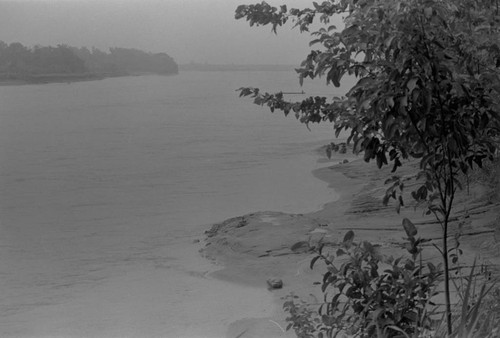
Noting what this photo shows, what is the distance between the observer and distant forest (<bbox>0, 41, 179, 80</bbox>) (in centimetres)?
989

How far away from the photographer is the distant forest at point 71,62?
9894 mm

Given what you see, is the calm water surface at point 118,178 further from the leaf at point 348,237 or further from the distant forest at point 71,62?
the leaf at point 348,237

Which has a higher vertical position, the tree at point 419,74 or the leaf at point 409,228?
the tree at point 419,74

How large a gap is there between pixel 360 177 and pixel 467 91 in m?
8.13

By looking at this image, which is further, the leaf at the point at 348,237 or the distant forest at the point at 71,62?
the distant forest at the point at 71,62

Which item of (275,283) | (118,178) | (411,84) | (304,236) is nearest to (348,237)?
(411,84)

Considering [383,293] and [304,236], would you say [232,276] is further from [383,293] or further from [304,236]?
[383,293]

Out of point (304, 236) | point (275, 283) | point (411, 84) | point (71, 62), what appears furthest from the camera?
point (71, 62)

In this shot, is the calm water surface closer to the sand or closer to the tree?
the sand

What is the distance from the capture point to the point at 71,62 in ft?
33.7

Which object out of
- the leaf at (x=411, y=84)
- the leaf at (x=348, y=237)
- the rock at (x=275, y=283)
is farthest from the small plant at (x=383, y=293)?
→ the rock at (x=275, y=283)

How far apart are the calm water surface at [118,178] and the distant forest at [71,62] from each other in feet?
5.22

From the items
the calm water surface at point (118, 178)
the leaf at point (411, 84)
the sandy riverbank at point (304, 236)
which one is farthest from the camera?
the calm water surface at point (118, 178)

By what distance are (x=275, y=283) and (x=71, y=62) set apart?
228 inches
